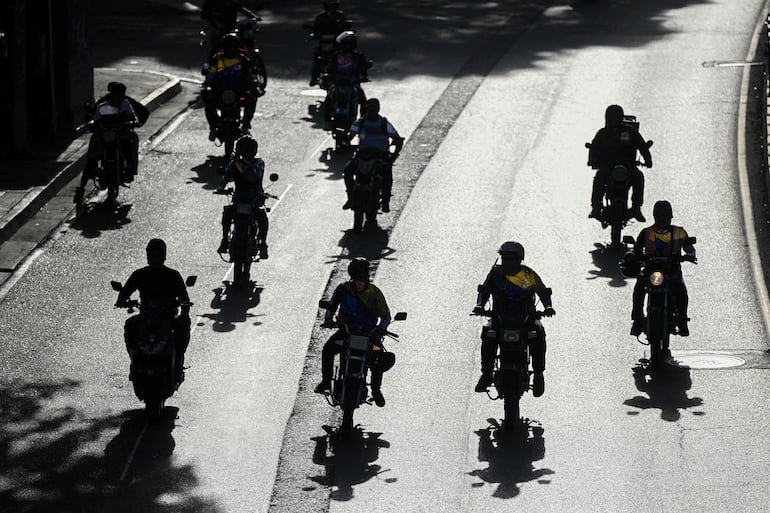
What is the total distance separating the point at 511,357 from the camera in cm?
1544

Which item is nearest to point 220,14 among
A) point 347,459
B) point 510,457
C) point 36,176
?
point 36,176

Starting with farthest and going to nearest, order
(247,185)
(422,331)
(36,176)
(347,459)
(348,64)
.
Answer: (348,64)
(36,176)
(247,185)
(422,331)
(347,459)

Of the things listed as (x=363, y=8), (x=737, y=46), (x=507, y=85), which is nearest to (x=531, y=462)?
(x=507, y=85)

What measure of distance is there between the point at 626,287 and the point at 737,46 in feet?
60.9

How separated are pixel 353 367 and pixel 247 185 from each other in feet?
18.8

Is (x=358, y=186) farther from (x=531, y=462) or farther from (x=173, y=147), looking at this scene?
(x=531, y=462)

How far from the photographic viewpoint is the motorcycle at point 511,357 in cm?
1536

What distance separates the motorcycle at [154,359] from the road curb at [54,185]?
7.37 meters

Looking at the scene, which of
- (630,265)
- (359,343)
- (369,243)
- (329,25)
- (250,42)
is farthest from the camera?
(250,42)

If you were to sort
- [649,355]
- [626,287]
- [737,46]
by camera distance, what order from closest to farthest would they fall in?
[649,355], [626,287], [737,46]

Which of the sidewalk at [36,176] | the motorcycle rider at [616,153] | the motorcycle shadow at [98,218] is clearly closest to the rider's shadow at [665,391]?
the motorcycle rider at [616,153]

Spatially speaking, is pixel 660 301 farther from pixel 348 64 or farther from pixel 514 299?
pixel 348 64

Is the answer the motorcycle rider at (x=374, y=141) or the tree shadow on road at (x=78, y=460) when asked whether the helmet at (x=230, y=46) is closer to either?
the motorcycle rider at (x=374, y=141)

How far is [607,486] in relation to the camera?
14.1 metres
